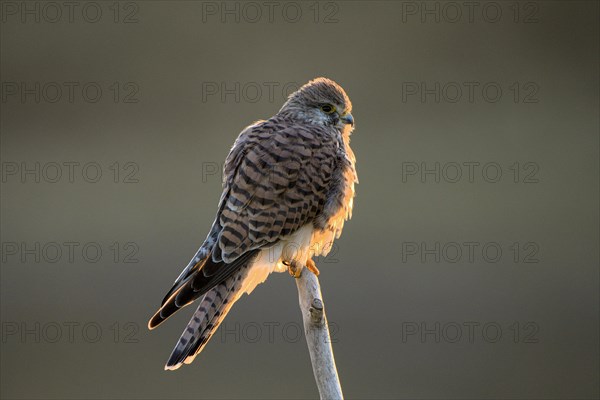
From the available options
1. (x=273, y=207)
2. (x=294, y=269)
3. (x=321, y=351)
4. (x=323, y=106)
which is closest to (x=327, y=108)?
(x=323, y=106)

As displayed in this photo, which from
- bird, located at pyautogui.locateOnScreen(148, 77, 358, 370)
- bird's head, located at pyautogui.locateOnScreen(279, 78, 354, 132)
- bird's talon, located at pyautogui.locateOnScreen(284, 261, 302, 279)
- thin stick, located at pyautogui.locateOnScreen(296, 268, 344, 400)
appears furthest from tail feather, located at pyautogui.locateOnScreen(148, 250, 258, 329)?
bird's head, located at pyautogui.locateOnScreen(279, 78, 354, 132)

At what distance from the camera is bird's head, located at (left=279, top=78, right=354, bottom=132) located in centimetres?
266

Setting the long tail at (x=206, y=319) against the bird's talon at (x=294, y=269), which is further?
the bird's talon at (x=294, y=269)

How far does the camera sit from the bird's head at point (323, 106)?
266 cm

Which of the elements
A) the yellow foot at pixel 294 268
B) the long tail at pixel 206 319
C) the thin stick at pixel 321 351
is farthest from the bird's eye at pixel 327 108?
the thin stick at pixel 321 351

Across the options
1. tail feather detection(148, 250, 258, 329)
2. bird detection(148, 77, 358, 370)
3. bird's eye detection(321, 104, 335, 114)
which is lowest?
tail feather detection(148, 250, 258, 329)

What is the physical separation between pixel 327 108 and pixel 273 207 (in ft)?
1.58

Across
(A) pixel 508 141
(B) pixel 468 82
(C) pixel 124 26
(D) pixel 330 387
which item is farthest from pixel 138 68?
(D) pixel 330 387

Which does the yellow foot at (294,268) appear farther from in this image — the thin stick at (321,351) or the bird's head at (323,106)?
the bird's head at (323,106)

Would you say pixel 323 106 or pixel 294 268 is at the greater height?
pixel 323 106

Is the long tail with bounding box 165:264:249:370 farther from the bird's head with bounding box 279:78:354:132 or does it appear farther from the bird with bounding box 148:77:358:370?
the bird's head with bounding box 279:78:354:132

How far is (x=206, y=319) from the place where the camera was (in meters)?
2.13

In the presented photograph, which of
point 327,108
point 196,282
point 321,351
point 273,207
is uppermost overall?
point 327,108

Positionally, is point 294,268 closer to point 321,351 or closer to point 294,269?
point 294,269
